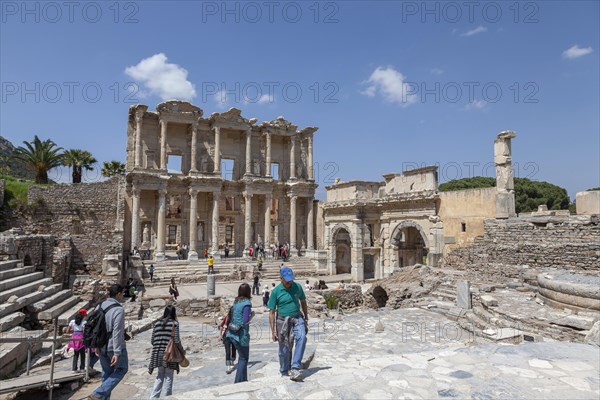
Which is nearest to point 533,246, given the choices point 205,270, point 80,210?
point 205,270

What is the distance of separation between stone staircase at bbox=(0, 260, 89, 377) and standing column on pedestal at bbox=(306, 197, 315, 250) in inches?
776

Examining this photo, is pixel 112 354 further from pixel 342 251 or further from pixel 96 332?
pixel 342 251

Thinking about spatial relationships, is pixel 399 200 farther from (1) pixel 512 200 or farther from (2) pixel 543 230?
(2) pixel 543 230

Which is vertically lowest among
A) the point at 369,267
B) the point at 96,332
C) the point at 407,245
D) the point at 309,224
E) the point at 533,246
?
the point at 369,267

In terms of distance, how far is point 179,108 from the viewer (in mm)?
28406

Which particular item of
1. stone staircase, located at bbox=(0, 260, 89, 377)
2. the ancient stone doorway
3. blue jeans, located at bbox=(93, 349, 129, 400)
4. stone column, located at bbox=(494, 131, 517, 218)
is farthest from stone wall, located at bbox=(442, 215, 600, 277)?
stone staircase, located at bbox=(0, 260, 89, 377)

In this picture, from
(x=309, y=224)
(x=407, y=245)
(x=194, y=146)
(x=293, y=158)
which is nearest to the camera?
(x=407, y=245)

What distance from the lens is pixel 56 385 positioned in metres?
6.14

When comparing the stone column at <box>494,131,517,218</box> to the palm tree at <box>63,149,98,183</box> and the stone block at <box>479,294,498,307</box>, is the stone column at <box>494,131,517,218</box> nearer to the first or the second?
the stone block at <box>479,294,498,307</box>

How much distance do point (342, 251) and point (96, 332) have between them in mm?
25810

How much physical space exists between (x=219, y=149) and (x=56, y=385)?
2472 cm

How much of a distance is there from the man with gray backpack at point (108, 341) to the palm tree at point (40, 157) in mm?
27098

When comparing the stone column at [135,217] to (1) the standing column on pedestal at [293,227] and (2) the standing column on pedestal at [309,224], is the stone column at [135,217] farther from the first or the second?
(2) the standing column on pedestal at [309,224]

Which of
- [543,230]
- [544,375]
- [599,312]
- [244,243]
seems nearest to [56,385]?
[544,375]
